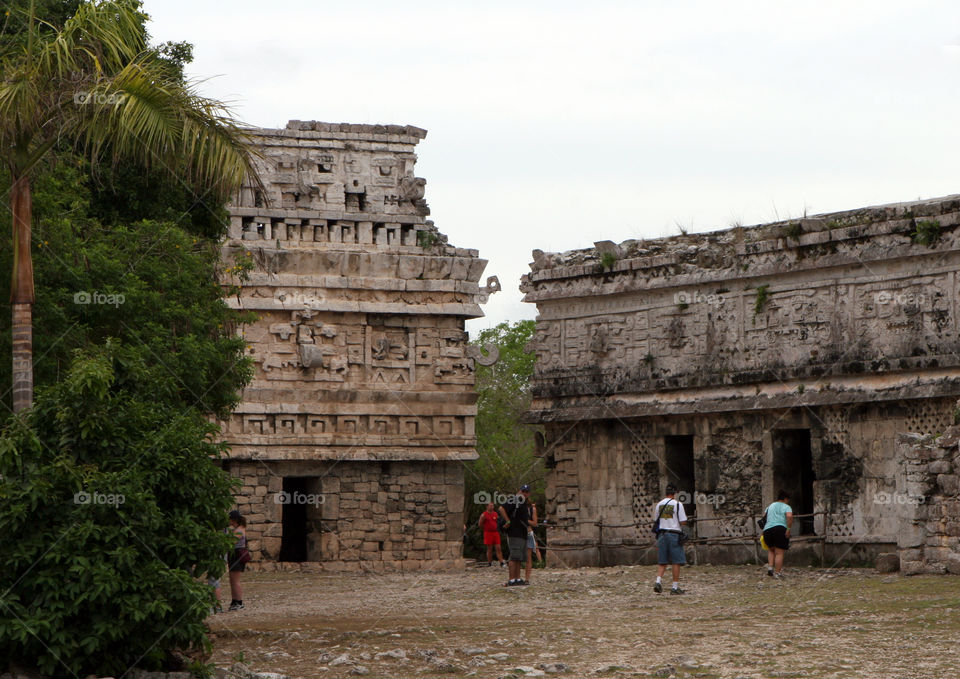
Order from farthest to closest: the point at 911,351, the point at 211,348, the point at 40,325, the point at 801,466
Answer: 1. the point at 801,466
2. the point at 911,351
3. the point at 211,348
4. the point at 40,325

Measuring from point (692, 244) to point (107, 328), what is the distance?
1006cm

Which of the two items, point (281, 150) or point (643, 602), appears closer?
point (643, 602)

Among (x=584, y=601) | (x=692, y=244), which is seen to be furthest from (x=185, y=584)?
(x=692, y=244)

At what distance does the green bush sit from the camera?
9508 mm

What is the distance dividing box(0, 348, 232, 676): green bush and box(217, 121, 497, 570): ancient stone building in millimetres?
12628

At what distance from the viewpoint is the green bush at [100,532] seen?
31.2 feet

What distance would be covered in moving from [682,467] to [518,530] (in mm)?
4935

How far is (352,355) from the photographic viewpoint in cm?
2400

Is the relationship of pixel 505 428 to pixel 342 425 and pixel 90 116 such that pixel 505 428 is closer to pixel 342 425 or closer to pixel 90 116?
pixel 342 425

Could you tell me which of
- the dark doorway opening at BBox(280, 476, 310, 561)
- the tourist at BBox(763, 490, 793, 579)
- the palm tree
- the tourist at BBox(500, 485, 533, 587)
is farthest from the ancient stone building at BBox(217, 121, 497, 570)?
the palm tree

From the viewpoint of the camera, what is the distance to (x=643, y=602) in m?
14.6

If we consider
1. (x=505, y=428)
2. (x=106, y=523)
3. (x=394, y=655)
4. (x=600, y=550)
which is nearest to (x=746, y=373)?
(x=600, y=550)

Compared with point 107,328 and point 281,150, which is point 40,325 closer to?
point 107,328

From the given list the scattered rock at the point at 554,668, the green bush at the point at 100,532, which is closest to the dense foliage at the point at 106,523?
the green bush at the point at 100,532
